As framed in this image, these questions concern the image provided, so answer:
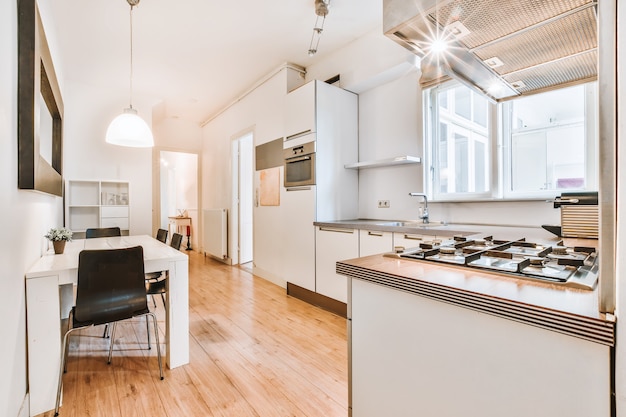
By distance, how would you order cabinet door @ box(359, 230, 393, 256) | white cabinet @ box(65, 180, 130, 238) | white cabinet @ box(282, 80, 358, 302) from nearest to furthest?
cabinet door @ box(359, 230, 393, 256) < white cabinet @ box(282, 80, 358, 302) < white cabinet @ box(65, 180, 130, 238)

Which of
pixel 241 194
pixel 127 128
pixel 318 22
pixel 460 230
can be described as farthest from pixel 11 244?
pixel 241 194

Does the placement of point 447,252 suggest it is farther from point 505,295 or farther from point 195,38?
point 195,38

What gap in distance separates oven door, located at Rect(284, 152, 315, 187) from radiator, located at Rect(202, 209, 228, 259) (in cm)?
A: 243

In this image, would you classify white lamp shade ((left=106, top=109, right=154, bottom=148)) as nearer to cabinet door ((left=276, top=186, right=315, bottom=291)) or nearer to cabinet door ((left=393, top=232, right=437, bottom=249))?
cabinet door ((left=276, top=186, right=315, bottom=291))

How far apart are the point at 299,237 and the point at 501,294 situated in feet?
9.22

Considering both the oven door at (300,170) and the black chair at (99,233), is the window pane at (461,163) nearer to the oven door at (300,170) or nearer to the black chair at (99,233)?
the oven door at (300,170)

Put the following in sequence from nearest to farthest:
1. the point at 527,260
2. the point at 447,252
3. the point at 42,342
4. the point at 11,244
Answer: the point at 527,260 < the point at 447,252 < the point at 11,244 < the point at 42,342

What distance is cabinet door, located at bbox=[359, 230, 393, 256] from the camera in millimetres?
2482

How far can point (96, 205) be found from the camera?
4676 millimetres

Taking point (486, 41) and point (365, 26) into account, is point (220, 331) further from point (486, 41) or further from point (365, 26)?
point (365, 26)

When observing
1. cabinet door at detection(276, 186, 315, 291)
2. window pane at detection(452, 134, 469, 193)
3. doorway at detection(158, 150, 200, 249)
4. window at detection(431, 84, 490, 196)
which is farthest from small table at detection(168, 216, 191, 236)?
window pane at detection(452, 134, 469, 193)

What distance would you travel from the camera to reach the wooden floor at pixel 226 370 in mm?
1657

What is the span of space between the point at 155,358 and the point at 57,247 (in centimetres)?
120

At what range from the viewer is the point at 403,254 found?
118 centimetres
